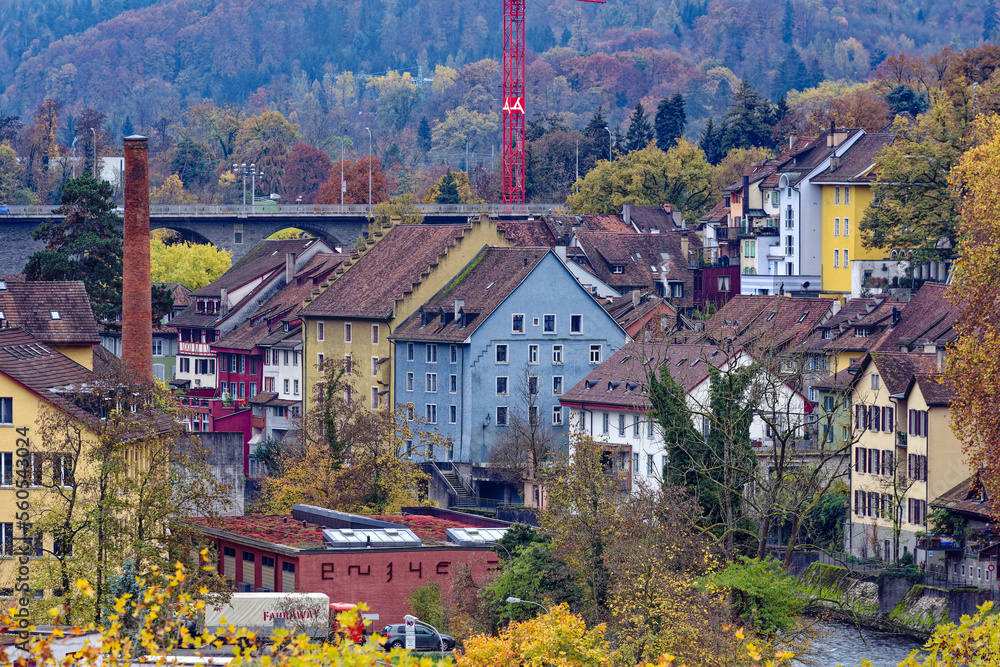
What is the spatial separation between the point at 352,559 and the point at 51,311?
1467 cm

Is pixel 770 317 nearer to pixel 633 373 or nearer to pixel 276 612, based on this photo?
pixel 633 373

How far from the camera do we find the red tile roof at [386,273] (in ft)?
341

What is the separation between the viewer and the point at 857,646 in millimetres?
64562

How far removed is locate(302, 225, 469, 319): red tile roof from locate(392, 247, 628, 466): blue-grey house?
392 centimetres

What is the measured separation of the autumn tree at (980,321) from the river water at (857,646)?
277 inches

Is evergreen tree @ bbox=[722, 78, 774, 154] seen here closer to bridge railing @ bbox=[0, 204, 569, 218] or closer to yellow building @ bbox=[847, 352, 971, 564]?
bridge railing @ bbox=[0, 204, 569, 218]

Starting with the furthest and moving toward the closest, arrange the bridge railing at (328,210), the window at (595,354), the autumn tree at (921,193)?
the bridge railing at (328,210) < the window at (595,354) < the autumn tree at (921,193)

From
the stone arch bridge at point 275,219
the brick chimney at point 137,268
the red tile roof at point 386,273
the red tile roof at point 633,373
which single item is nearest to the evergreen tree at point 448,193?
the stone arch bridge at point 275,219

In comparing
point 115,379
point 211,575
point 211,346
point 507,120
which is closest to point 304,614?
point 211,575

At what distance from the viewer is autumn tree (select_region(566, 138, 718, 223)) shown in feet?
479

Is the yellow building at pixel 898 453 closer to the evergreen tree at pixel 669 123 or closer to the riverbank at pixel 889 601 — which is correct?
the riverbank at pixel 889 601

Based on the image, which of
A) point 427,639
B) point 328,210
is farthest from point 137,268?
point 328,210

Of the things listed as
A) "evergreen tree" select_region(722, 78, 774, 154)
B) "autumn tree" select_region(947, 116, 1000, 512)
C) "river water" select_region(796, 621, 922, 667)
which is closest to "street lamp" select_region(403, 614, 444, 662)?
"river water" select_region(796, 621, 922, 667)

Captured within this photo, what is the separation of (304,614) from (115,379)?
942cm
